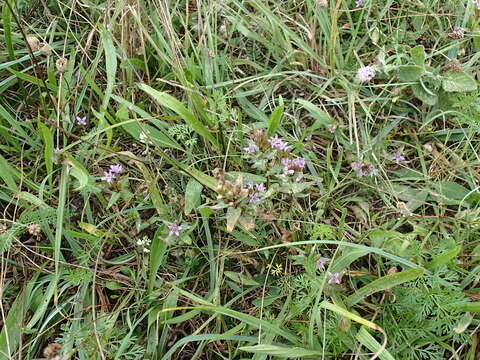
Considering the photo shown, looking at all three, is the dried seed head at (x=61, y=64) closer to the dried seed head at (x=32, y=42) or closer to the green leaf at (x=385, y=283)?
the dried seed head at (x=32, y=42)

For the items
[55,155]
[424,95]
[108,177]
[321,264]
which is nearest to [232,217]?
[321,264]

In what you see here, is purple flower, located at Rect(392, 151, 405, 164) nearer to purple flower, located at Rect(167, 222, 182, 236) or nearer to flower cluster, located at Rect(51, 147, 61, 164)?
purple flower, located at Rect(167, 222, 182, 236)

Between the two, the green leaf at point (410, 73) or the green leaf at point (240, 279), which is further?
the green leaf at point (410, 73)

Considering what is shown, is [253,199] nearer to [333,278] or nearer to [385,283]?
[333,278]

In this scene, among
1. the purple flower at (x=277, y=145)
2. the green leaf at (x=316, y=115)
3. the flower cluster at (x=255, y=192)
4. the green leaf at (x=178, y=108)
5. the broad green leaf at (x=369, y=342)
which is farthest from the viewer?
the green leaf at (x=316, y=115)

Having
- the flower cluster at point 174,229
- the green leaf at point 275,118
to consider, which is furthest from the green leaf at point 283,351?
the green leaf at point 275,118

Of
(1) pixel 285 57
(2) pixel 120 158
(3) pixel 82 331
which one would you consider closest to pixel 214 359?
(3) pixel 82 331

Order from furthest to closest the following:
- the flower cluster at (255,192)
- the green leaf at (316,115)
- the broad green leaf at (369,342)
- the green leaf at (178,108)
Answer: the green leaf at (316,115), the green leaf at (178,108), the flower cluster at (255,192), the broad green leaf at (369,342)
